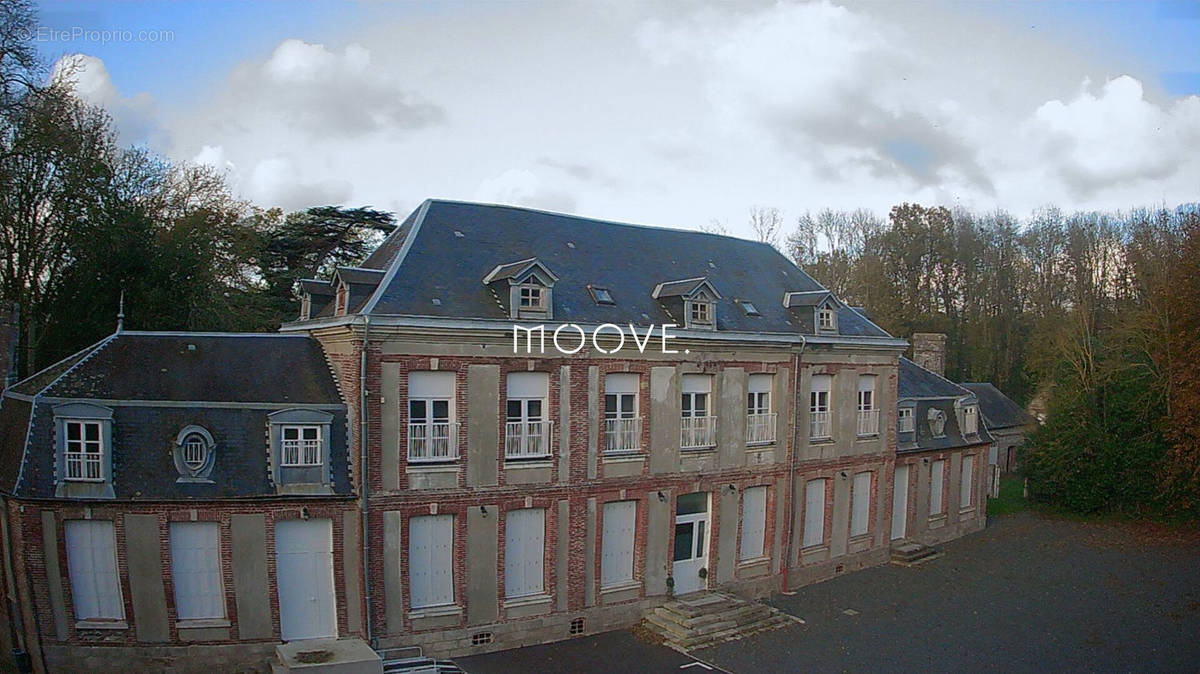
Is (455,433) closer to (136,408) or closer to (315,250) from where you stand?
(136,408)

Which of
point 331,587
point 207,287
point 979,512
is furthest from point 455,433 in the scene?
point 979,512

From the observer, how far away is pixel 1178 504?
30391 millimetres

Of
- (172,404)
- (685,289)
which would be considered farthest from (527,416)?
(172,404)

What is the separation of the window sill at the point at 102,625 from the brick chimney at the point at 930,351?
96.6 feet

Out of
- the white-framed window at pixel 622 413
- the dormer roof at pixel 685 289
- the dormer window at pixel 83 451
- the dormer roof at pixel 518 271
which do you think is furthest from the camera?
the dormer roof at pixel 685 289

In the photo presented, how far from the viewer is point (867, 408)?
24688 mm

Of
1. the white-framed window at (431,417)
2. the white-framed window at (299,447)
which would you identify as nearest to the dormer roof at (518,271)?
the white-framed window at (431,417)

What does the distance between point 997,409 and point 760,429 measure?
25.5m

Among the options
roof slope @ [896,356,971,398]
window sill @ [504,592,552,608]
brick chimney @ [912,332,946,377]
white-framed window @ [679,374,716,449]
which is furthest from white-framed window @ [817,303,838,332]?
brick chimney @ [912,332,946,377]

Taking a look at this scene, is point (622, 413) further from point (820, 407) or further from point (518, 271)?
point (820, 407)

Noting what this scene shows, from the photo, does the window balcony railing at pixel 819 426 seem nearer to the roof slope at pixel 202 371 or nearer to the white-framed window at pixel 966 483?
the white-framed window at pixel 966 483

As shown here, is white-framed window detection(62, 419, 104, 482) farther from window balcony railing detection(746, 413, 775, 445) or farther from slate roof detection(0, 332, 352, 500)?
window balcony railing detection(746, 413, 775, 445)

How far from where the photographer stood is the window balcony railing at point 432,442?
54.0 ft

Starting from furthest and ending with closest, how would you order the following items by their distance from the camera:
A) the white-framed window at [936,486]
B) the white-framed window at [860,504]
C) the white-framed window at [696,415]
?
the white-framed window at [936,486], the white-framed window at [860,504], the white-framed window at [696,415]
